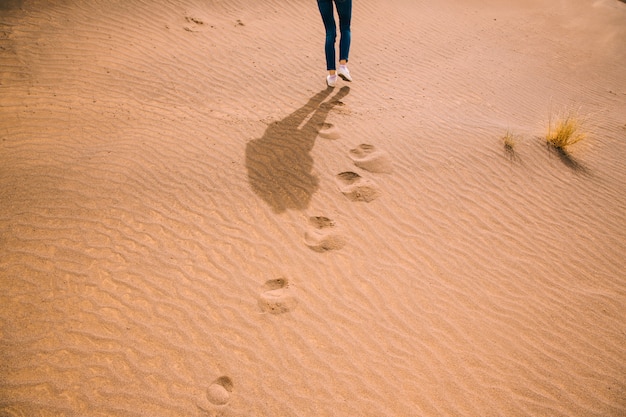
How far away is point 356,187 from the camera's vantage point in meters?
3.46

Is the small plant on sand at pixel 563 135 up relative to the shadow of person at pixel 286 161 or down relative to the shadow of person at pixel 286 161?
up

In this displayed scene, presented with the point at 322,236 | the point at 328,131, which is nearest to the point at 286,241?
the point at 322,236

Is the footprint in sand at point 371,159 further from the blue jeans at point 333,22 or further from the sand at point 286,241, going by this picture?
the blue jeans at point 333,22

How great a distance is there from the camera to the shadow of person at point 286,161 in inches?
130

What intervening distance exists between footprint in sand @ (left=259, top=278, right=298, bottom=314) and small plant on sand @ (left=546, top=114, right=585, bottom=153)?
14.2 ft

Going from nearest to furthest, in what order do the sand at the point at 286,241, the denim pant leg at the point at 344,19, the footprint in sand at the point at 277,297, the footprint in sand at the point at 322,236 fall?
1. the sand at the point at 286,241
2. the footprint in sand at the point at 277,297
3. the footprint in sand at the point at 322,236
4. the denim pant leg at the point at 344,19

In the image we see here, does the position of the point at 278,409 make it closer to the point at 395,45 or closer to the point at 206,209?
the point at 206,209

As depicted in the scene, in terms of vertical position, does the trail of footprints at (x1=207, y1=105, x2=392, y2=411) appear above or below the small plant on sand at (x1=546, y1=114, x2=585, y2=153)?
below

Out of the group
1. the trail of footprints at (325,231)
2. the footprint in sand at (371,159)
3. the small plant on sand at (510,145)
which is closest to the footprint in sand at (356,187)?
the trail of footprints at (325,231)

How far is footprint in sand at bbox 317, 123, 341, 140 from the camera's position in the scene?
4.07 meters

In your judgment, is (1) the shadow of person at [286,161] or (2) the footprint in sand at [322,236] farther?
(1) the shadow of person at [286,161]

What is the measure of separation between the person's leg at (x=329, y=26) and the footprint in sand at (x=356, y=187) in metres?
2.11

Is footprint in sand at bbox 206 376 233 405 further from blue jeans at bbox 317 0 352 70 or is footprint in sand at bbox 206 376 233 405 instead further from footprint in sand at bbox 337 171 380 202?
blue jeans at bbox 317 0 352 70

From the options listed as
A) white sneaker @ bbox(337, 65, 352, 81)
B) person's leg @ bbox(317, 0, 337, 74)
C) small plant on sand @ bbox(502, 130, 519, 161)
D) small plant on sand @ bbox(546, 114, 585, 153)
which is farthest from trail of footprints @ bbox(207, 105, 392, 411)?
small plant on sand @ bbox(546, 114, 585, 153)
